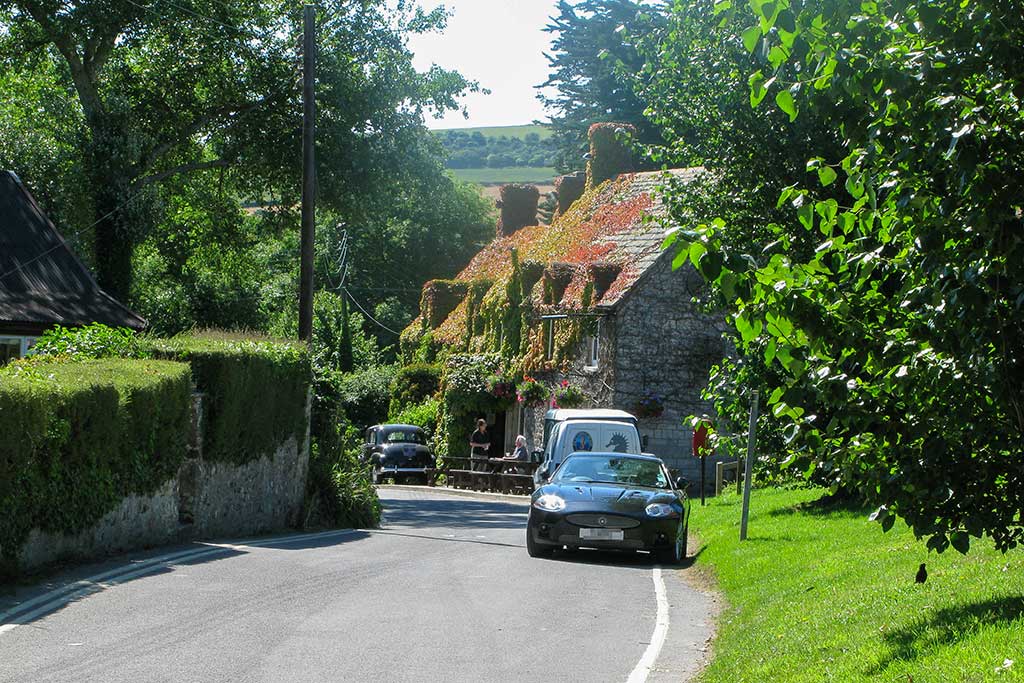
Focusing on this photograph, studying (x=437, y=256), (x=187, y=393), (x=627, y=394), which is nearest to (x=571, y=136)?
(x=437, y=256)

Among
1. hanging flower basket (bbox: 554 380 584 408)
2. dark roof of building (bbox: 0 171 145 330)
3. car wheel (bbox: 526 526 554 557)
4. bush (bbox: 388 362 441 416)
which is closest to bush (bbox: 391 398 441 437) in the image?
bush (bbox: 388 362 441 416)

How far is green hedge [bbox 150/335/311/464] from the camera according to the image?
18.7 m

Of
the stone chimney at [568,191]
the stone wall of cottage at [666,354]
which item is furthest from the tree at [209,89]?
the stone chimney at [568,191]

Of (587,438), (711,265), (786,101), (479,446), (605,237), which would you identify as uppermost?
(605,237)

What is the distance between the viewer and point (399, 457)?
4422 cm

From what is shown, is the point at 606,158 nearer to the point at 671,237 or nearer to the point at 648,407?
the point at 648,407

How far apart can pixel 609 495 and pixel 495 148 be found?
171866 millimetres

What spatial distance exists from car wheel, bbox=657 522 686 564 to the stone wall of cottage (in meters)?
19.4

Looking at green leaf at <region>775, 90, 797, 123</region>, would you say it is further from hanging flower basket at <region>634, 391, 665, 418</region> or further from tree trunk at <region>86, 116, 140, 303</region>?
hanging flower basket at <region>634, 391, 665, 418</region>

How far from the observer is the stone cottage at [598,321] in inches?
1486

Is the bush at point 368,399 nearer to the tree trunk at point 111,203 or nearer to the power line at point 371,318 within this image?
the power line at point 371,318

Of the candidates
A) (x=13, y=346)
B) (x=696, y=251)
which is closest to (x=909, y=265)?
(x=696, y=251)

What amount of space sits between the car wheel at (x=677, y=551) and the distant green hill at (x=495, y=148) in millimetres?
148644

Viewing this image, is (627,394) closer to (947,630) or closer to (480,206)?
(947,630)
